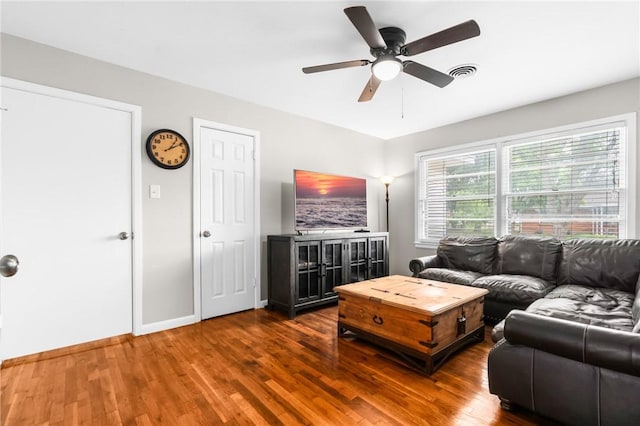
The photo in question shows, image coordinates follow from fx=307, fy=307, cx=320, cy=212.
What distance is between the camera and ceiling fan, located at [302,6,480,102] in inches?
70.5

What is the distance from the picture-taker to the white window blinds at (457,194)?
4.14m

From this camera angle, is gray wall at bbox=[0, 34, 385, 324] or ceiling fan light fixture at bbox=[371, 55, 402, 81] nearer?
ceiling fan light fixture at bbox=[371, 55, 402, 81]

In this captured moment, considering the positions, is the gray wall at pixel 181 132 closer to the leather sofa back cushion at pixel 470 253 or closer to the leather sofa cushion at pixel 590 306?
the leather sofa back cushion at pixel 470 253

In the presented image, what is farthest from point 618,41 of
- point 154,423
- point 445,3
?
point 154,423

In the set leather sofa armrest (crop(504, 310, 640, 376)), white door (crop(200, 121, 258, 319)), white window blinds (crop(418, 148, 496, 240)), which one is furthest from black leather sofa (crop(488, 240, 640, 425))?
white door (crop(200, 121, 258, 319))

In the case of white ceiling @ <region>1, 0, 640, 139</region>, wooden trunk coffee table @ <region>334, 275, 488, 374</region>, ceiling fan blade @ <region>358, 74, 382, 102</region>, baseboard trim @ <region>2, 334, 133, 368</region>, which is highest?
white ceiling @ <region>1, 0, 640, 139</region>

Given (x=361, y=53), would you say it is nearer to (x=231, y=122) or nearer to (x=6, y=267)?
(x=231, y=122)

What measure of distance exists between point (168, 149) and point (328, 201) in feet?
6.25

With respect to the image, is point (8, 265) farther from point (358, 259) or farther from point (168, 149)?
point (358, 259)

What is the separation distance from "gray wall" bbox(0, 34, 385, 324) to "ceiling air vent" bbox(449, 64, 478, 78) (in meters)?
1.92

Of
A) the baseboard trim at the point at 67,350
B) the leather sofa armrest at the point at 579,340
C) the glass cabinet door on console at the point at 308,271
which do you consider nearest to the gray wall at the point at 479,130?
the glass cabinet door on console at the point at 308,271

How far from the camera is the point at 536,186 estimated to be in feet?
12.2

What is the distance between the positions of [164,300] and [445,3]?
3344 mm

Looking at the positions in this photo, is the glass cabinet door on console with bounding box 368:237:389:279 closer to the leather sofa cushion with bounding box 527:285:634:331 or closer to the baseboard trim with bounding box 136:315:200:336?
the leather sofa cushion with bounding box 527:285:634:331
